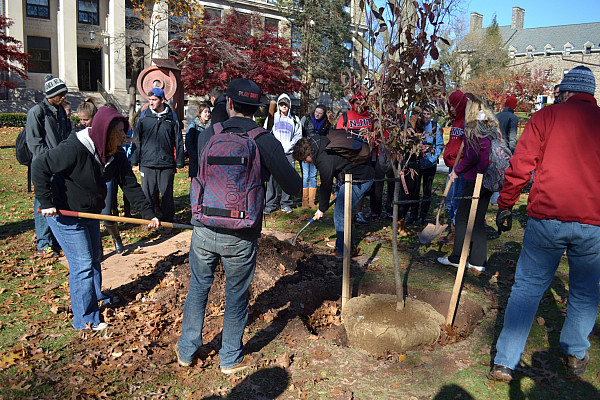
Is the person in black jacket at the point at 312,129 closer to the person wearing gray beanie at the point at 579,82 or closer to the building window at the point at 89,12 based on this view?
the person wearing gray beanie at the point at 579,82

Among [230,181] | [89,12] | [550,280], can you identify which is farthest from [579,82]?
[89,12]

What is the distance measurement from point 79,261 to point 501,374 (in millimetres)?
3581

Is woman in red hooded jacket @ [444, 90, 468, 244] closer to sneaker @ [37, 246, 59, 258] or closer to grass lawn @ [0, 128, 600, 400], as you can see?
grass lawn @ [0, 128, 600, 400]

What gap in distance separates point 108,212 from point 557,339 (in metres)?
5.66

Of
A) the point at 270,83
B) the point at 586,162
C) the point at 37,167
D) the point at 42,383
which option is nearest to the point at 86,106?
the point at 37,167

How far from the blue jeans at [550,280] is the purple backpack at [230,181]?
2.01m

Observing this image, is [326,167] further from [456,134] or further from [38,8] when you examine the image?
[38,8]

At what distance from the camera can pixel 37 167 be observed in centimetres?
402

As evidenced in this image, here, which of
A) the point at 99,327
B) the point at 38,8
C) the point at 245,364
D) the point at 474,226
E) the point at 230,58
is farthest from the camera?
the point at 38,8

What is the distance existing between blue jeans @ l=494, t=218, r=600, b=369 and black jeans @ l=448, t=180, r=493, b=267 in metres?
2.17

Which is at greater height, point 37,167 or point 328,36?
point 328,36

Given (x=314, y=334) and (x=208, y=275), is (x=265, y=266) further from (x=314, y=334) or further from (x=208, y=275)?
(x=208, y=275)

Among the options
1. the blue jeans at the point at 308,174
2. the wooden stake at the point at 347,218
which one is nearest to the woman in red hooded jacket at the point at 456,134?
the wooden stake at the point at 347,218

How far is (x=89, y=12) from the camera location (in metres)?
30.1
